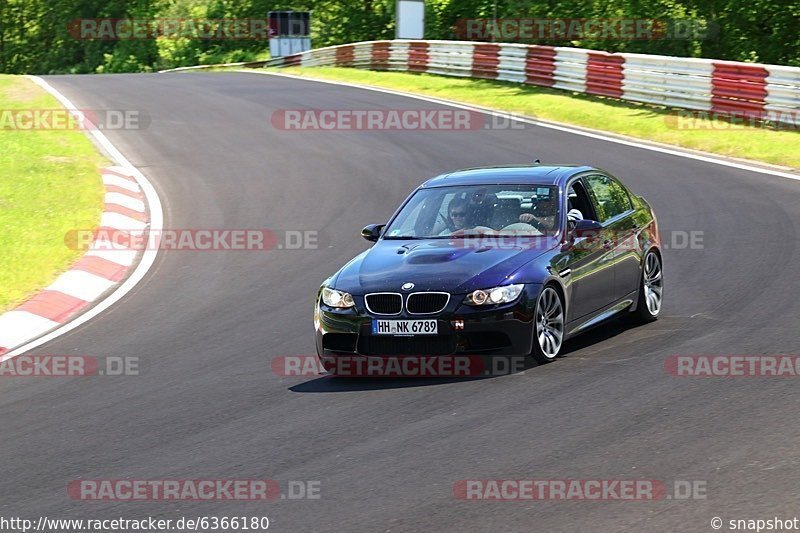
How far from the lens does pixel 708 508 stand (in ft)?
19.2

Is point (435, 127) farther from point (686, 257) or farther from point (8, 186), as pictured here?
point (686, 257)

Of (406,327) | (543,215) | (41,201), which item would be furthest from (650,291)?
(41,201)

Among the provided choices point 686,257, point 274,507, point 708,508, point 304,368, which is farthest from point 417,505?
point 686,257

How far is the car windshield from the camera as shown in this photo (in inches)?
398

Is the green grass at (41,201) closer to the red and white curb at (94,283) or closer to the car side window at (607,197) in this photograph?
the red and white curb at (94,283)

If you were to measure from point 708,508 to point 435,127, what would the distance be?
20.5 meters

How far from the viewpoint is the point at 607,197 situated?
11094 mm

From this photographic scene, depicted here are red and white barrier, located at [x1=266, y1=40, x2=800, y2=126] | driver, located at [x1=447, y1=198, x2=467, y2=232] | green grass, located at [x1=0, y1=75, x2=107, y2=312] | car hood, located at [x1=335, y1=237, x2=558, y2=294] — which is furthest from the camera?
red and white barrier, located at [x1=266, y1=40, x2=800, y2=126]

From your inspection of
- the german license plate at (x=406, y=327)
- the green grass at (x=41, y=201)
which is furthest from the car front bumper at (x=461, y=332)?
the green grass at (x=41, y=201)

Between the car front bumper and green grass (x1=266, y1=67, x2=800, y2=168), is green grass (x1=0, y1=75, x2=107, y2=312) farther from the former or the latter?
green grass (x1=266, y1=67, x2=800, y2=168)

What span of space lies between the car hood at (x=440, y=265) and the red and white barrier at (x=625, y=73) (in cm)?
1387

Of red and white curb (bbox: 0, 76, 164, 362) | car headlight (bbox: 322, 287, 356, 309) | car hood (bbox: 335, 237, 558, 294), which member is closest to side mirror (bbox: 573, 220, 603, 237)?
car hood (bbox: 335, 237, 558, 294)

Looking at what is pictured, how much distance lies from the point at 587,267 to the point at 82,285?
606 cm

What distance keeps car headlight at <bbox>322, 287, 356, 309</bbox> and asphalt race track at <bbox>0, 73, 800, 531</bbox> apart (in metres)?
0.58
